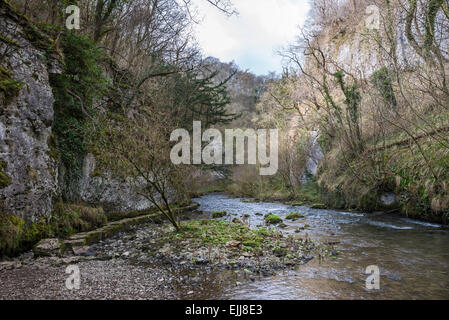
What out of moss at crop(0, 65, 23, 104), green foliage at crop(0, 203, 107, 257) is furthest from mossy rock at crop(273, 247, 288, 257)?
moss at crop(0, 65, 23, 104)

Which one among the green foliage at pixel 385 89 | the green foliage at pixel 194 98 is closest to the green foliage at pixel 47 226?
the green foliage at pixel 194 98

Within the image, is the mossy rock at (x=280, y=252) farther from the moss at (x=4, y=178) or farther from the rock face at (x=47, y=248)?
the moss at (x=4, y=178)

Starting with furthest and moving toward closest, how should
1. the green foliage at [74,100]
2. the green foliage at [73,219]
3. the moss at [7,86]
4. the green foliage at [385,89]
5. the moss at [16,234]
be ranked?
the green foliage at [385,89], the green foliage at [74,100], the green foliage at [73,219], the moss at [7,86], the moss at [16,234]

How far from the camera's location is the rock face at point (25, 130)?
644 centimetres

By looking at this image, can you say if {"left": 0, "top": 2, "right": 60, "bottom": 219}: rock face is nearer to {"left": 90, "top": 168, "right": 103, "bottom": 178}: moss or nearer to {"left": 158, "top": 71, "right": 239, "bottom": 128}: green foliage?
{"left": 90, "top": 168, "right": 103, "bottom": 178}: moss

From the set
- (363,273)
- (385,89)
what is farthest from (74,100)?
(385,89)

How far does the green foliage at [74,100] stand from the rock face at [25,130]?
113 cm

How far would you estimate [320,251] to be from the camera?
666 centimetres

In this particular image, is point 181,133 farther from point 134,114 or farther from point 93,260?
point 93,260

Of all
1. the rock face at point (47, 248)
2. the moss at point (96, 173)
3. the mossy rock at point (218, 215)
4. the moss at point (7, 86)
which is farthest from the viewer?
the mossy rock at point (218, 215)

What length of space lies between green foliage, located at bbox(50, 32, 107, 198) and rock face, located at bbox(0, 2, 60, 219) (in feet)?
3.70

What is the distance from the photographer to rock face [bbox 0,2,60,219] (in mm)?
6441
